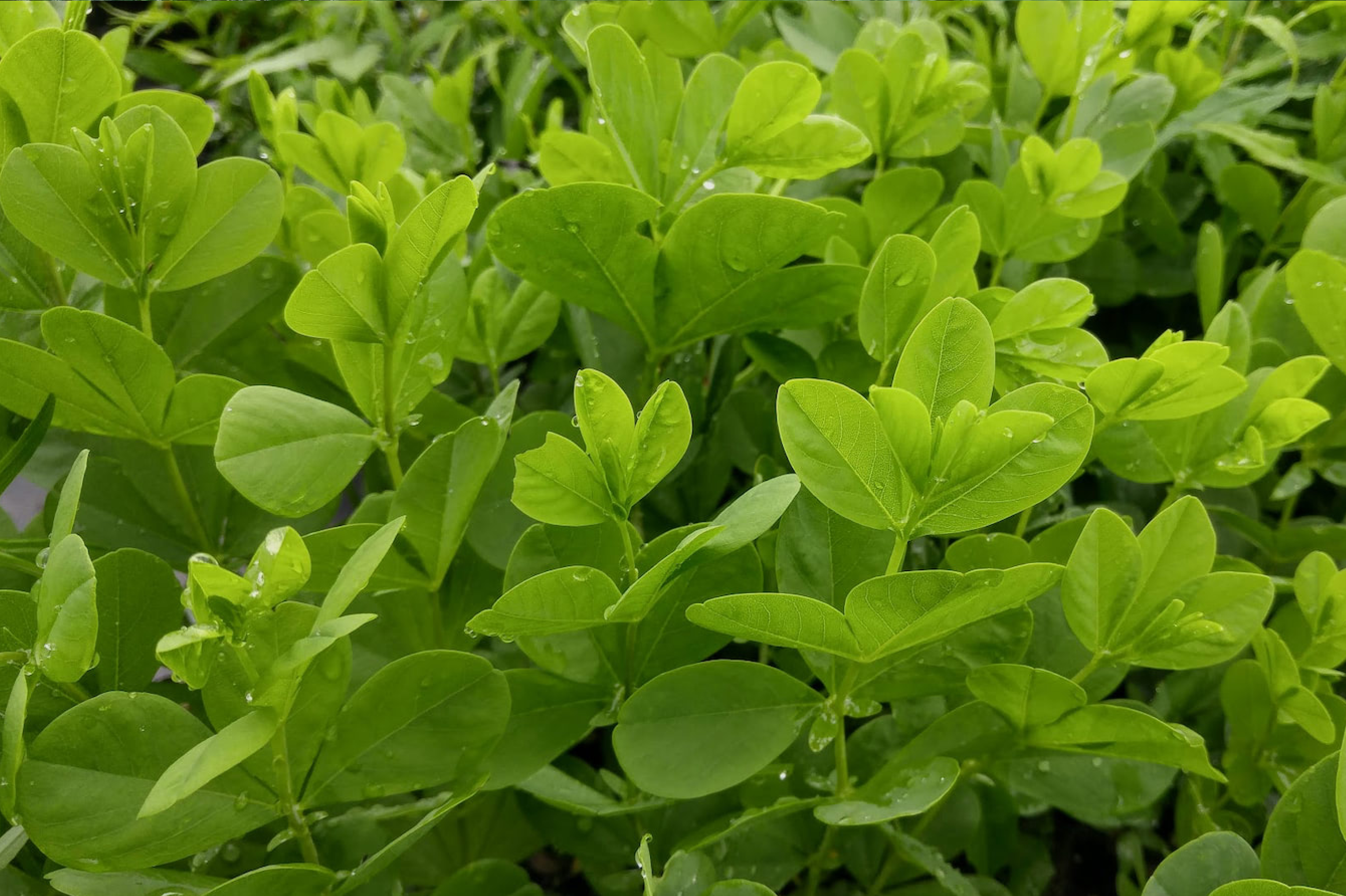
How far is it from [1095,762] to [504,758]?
0.26 m

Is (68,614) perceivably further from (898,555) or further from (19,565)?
(898,555)

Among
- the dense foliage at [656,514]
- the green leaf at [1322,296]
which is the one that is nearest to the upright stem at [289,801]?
the dense foliage at [656,514]

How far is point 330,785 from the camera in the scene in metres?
0.40

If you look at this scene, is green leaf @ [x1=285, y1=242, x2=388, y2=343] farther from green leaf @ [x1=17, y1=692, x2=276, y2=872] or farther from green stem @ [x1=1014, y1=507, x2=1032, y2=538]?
green stem @ [x1=1014, y1=507, x2=1032, y2=538]

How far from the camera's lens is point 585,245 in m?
0.44

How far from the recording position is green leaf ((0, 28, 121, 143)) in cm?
43

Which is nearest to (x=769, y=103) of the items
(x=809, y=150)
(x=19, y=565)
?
(x=809, y=150)

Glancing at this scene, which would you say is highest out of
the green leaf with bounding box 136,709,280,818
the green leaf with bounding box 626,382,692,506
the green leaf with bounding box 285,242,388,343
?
the green leaf with bounding box 285,242,388,343

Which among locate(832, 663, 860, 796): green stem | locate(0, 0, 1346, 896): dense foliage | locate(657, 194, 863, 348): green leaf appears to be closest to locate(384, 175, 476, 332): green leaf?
locate(0, 0, 1346, 896): dense foliage

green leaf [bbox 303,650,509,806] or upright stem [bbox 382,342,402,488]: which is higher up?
upright stem [bbox 382,342,402,488]

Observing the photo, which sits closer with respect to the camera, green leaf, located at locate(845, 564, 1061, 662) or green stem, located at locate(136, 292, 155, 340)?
green leaf, located at locate(845, 564, 1061, 662)

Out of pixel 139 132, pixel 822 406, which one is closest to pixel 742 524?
pixel 822 406

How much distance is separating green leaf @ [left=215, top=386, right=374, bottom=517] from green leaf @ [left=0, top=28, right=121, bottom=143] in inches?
6.7

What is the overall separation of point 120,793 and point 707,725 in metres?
0.22
